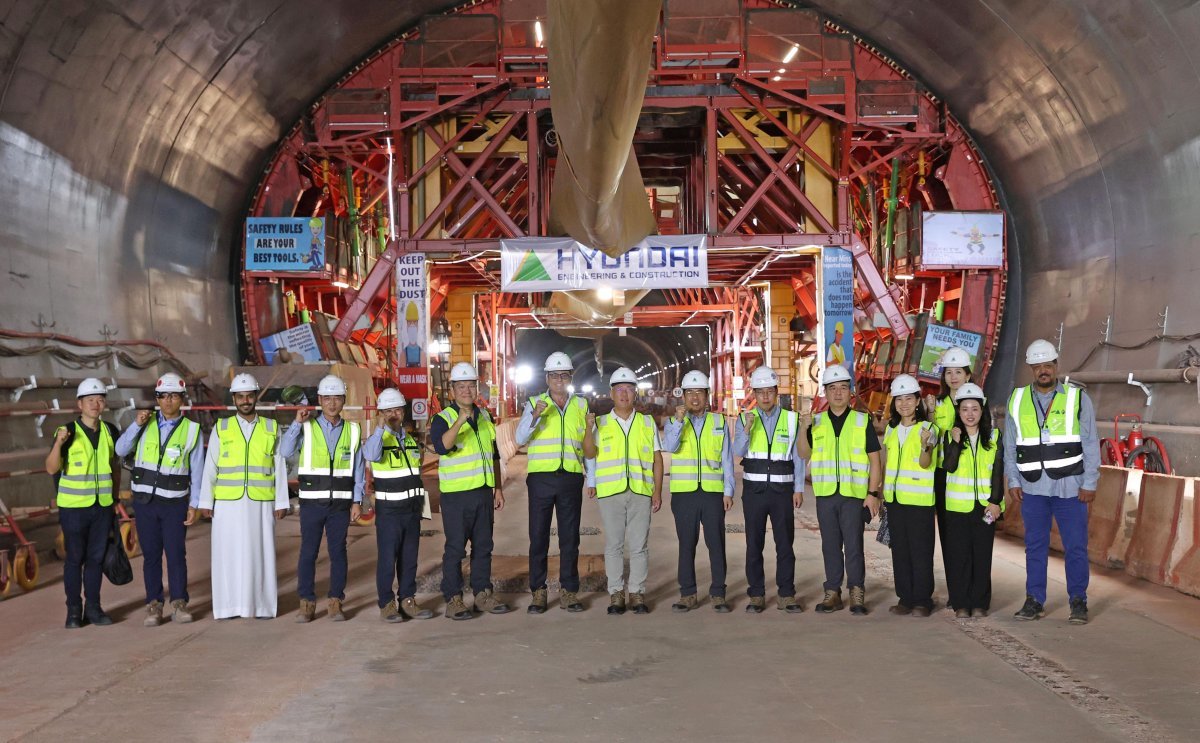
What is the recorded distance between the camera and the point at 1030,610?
22.0 ft

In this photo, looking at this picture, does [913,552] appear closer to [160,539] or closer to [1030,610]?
[1030,610]

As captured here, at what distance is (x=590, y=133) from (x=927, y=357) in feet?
35.6

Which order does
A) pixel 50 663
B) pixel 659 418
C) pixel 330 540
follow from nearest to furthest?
pixel 50 663
pixel 330 540
pixel 659 418

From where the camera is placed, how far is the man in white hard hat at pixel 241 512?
687cm

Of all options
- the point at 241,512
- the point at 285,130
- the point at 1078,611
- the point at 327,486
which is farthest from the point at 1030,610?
the point at 285,130

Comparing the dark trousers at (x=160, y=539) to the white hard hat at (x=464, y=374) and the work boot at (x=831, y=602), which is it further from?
the work boot at (x=831, y=602)

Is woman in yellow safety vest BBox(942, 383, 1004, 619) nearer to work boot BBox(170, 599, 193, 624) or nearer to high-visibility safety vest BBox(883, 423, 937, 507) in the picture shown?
high-visibility safety vest BBox(883, 423, 937, 507)

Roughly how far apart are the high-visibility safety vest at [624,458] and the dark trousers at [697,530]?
0.89 ft

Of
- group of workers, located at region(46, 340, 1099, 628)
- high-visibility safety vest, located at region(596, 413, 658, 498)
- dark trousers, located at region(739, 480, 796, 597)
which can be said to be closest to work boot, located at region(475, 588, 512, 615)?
group of workers, located at region(46, 340, 1099, 628)

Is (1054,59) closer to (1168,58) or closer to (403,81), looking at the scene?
(1168,58)

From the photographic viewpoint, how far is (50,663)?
587 centimetres

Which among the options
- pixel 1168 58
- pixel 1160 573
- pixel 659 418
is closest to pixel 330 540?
pixel 1160 573

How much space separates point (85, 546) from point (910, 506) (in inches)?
222

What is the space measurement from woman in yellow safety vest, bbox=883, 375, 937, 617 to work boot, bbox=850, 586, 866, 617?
0.23 m
